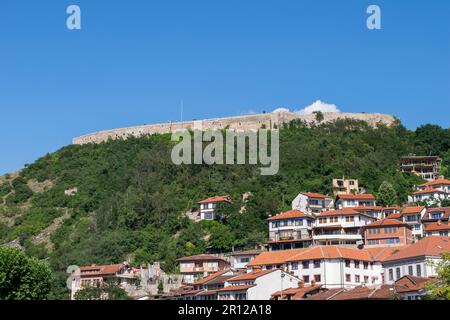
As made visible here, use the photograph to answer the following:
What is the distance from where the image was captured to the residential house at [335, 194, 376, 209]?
70250mm

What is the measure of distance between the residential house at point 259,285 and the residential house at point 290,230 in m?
10.4

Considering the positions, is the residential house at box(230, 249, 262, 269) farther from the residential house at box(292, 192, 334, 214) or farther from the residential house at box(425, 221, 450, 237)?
the residential house at box(425, 221, 450, 237)

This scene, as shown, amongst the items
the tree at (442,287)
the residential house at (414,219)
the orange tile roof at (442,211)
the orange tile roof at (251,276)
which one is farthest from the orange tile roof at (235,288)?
the orange tile roof at (442,211)

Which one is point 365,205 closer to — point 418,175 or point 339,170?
point 339,170

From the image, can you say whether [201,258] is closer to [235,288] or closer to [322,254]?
[235,288]

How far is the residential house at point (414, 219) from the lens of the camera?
64.7m

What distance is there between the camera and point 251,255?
62531 millimetres

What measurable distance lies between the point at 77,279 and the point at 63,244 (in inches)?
578

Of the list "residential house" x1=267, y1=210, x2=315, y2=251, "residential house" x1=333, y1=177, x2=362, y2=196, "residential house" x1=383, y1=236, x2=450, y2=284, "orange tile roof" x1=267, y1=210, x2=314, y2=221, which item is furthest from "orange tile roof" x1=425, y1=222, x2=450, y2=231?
"residential house" x1=333, y1=177, x2=362, y2=196

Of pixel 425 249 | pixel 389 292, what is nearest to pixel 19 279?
pixel 389 292

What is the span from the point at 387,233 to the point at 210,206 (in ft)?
69.5

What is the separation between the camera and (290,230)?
212ft

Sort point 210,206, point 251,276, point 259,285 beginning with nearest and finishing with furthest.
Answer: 1. point 259,285
2. point 251,276
3. point 210,206
